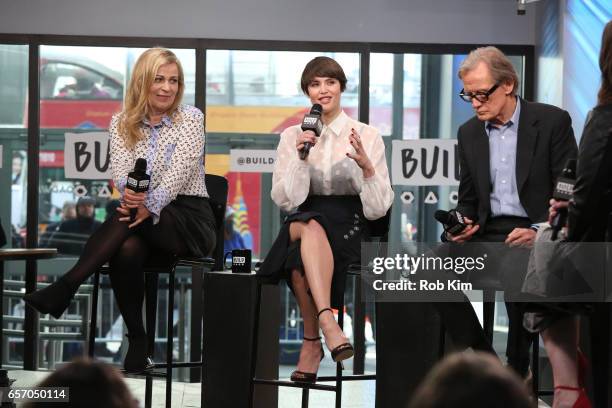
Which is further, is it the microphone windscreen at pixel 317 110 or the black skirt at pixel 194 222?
the black skirt at pixel 194 222

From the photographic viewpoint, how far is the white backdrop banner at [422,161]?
21.6 ft

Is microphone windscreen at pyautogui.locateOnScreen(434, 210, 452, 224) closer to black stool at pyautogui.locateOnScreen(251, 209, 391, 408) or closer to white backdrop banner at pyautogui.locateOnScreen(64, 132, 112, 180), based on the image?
black stool at pyautogui.locateOnScreen(251, 209, 391, 408)

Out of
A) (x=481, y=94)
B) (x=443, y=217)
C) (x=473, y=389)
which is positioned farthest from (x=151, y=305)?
(x=473, y=389)

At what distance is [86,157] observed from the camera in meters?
6.52

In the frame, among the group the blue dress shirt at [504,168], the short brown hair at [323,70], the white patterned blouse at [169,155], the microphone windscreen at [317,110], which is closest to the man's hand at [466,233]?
the blue dress shirt at [504,168]

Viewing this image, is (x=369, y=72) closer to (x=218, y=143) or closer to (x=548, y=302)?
(x=218, y=143)

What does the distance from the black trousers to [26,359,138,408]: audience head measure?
2.11m

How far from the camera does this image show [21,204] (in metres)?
6.57

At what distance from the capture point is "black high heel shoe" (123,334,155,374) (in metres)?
3.79

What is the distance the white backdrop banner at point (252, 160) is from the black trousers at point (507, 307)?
316 centimetres

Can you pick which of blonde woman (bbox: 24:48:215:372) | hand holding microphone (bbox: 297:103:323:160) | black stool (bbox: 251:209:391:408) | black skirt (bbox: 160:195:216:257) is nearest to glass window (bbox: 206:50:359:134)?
blonde woman (bbox: 24:48:215:372)

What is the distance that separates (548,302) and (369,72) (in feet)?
12.9

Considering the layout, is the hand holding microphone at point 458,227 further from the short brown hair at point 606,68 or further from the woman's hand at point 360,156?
the short brown hair at point 606,68

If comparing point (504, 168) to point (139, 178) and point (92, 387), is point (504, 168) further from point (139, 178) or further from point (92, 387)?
point (92, 387)
